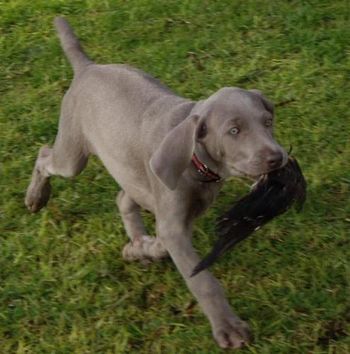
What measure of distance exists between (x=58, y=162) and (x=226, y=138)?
1.33m

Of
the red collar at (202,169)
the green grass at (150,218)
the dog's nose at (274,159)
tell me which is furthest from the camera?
the green grass at (150,218)

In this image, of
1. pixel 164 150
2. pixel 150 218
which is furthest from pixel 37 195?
pixel 164 150

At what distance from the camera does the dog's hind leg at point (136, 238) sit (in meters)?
4.26

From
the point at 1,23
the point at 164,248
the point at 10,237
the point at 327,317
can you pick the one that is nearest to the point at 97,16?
the point at 1,23

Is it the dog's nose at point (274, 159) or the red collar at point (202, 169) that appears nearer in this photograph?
the dog's nose at point (274, 159)

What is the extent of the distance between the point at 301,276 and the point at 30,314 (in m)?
1.35

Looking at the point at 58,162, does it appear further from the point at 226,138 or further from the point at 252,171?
the point at 252,171

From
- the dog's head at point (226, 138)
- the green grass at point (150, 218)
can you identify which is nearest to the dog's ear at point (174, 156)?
the dog's head at point (226, 138)

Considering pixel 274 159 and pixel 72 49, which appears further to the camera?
pixel 72 49

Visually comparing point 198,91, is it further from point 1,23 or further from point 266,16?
point 1,23

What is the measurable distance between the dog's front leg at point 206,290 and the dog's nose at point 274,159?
1.93ft

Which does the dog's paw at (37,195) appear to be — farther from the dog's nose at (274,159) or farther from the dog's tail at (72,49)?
the dog's nose at (274,159)

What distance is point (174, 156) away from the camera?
3.54m

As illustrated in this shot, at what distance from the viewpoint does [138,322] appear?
13.4 ft
